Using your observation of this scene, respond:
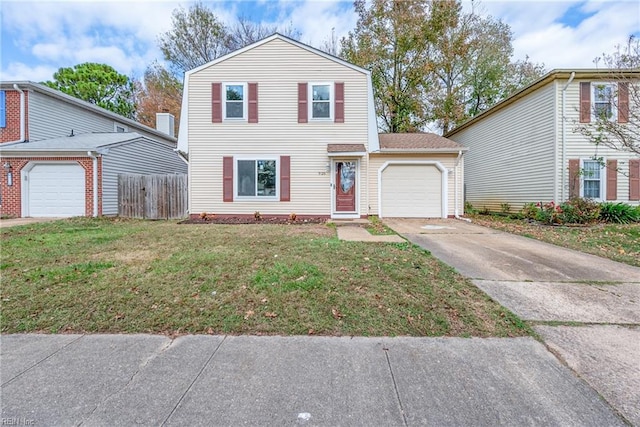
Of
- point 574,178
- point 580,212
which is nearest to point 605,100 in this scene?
point 574,178

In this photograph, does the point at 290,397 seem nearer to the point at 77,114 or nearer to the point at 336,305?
the point at 336,305

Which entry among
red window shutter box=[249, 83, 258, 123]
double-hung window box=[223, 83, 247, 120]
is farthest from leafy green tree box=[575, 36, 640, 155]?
double-hung window box=[223, 83, 247, 120]

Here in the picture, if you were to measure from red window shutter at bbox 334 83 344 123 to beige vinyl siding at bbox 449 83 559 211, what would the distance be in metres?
7.61

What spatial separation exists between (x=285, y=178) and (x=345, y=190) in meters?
2.34

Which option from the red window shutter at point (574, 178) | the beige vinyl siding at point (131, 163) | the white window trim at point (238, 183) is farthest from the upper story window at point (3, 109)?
the red window shutter at point (574, 178)

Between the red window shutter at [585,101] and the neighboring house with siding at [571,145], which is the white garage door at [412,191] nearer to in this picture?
the neighboring house with siding at [571,145]

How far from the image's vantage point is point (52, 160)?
1171 centimetres

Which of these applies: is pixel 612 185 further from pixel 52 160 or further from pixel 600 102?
pixel 52 160

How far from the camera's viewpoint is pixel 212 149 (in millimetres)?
11555

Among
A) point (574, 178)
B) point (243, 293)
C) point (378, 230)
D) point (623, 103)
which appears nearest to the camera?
point (243, 293)

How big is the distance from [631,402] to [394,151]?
10.6 meters

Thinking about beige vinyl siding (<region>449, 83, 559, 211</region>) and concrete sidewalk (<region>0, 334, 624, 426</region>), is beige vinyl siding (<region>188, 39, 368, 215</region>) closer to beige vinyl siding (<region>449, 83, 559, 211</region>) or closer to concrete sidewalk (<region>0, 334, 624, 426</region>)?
beige vinyl siding (<region>449, 83, 559, 211</region>)

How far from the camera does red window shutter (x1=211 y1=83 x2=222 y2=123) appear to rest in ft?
37.6

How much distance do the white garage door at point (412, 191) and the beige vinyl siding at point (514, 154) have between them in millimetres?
3796
